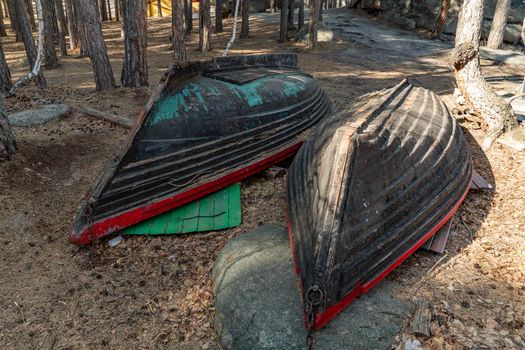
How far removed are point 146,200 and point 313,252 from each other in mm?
2439

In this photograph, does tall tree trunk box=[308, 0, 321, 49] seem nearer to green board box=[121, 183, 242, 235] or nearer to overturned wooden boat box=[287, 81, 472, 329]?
overturned wooden boat box=[287, 81, 472, 329]

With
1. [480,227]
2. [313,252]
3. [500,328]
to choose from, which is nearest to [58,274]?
[313,252]

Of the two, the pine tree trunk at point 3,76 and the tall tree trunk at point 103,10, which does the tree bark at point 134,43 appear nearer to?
the pine tree trunk at point 3,76

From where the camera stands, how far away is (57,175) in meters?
5.88

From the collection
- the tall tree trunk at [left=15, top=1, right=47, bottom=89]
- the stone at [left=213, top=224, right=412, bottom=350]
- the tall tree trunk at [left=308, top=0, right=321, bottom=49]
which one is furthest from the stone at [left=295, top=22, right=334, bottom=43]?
the stone at [left=213, top=224, right=412, bottom=350]

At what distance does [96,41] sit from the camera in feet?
30.2

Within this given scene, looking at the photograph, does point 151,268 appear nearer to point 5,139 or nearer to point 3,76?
point 5,139

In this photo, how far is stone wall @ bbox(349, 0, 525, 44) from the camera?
17.4 metres

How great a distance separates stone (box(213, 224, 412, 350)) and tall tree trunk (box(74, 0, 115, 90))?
24.9 ft

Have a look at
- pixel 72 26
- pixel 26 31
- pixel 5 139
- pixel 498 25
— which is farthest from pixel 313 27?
pixel 5 139

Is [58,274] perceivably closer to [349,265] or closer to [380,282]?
[349,265]

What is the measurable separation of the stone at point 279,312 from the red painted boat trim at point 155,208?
51.7 inches

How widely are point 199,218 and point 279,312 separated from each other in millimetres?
2078

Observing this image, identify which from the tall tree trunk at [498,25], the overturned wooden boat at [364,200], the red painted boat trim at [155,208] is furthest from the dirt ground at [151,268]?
the tall tree trunk at [498,25]
